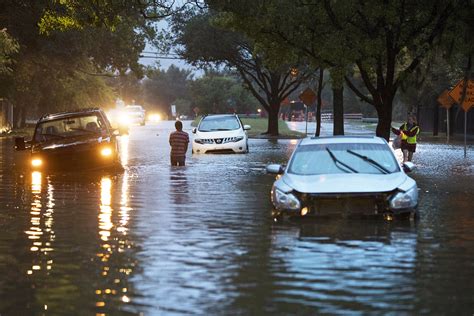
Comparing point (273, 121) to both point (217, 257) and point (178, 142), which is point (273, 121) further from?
point (217, 257)

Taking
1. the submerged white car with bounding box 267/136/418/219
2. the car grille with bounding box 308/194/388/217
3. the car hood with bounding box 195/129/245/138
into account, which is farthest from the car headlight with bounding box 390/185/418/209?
the car hood with bounding box 195/129/245/138

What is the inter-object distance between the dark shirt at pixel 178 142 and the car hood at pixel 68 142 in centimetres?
275

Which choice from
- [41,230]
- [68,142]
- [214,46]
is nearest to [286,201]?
[41,230]

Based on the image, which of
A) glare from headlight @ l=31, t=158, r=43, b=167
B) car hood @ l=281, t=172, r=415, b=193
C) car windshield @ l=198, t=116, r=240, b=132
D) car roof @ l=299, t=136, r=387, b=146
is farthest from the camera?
car windshield @ l=198, t=116, r=240, b=132

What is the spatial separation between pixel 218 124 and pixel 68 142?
13.0 metres

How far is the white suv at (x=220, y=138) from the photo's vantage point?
34531mm

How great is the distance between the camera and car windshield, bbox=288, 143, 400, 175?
14055 millimetres

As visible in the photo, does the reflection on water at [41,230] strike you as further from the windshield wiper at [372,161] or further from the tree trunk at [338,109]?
the tree trunk at [338,109]

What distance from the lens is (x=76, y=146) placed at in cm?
2309

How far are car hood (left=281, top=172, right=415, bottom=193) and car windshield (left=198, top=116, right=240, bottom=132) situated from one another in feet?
71.5

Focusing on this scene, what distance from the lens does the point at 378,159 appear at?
14.4 metres

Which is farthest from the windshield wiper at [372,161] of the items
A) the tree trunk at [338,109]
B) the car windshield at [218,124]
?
the tree trunk at [338,109]

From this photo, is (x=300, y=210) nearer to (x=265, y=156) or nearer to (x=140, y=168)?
(x=140, y=168)

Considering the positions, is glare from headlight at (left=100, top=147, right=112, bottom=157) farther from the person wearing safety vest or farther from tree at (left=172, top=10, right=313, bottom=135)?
tree at (left=172, top=10, right=313, bottom=135)
